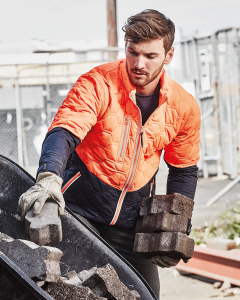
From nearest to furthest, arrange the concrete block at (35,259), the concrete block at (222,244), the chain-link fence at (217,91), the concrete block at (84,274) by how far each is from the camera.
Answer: the concrete block at (35,259) < the concrete block at (84,274) < the concrete block at (222,244) < the chain-link fence at (217,91)

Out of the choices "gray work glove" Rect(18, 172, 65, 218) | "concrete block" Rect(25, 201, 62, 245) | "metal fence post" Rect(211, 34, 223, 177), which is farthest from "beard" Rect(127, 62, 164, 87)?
"metal fence post" Rect(211, 34, 223, 177)

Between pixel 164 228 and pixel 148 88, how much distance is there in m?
0.82

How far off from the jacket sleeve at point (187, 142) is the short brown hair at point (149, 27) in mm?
432

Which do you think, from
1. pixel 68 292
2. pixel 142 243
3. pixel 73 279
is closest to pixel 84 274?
pixel 73 279

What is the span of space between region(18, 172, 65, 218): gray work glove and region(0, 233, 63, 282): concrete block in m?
0.14

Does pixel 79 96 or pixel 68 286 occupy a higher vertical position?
pixel 79 96

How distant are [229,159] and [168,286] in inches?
175

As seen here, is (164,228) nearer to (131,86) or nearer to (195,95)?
(131,86)

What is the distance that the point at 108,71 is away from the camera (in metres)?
2.41

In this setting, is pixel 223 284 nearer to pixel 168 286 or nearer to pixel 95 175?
pixel 168 286

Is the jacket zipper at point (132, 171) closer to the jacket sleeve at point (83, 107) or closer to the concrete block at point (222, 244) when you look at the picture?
the jacket sleeve at point (83, 107)

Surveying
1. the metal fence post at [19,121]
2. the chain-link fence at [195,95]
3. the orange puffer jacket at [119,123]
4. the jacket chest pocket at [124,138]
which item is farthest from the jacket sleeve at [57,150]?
the metal fence post at [19,121]

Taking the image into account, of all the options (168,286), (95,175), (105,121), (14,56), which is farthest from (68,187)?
(14,56)

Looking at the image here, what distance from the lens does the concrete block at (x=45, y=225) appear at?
1.77m
